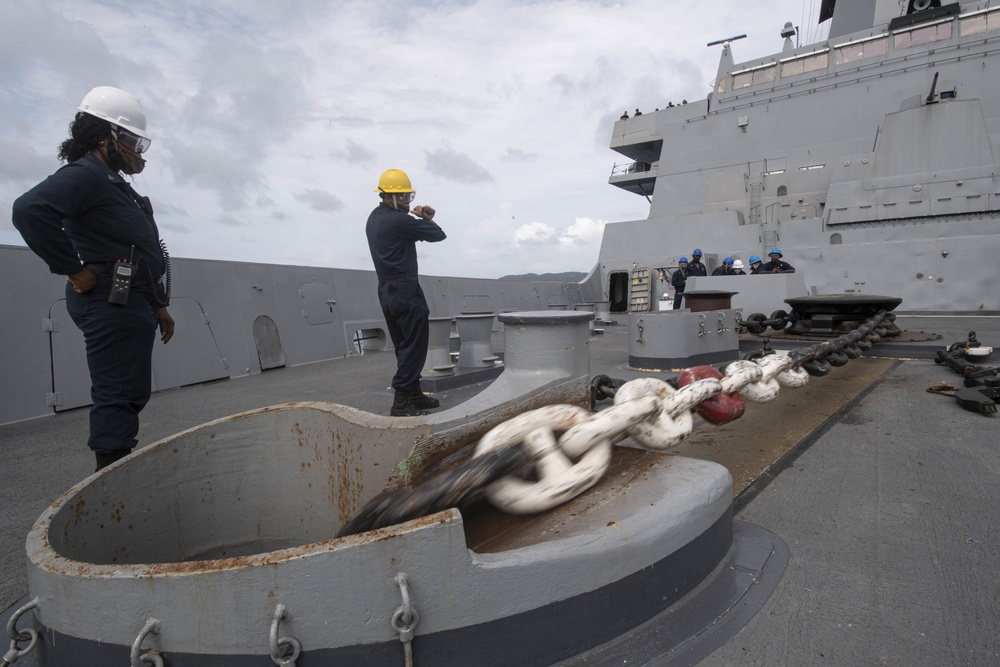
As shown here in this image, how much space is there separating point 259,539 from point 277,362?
4230 millimetres

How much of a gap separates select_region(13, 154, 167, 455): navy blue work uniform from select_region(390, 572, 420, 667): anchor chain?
1434 millimetres

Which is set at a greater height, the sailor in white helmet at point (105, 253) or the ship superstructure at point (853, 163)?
the ship superstructure at point (853, 163)

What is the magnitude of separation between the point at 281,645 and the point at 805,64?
16.8 meters

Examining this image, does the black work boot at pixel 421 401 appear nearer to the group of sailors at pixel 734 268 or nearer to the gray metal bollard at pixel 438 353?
the gray metal bollard at pixel 438 353

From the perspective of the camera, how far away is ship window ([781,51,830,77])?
13.3m

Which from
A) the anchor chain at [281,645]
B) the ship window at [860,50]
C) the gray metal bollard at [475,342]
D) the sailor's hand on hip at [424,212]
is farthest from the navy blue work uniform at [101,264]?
the ship window at [860,50]

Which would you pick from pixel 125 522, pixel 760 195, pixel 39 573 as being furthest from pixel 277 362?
pixel 760 195

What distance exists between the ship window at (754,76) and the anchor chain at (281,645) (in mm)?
16585

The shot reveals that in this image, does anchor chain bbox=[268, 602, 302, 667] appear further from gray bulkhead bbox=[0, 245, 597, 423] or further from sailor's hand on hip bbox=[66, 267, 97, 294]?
gray bulkhead bbox=[0, 245, 597, 423]

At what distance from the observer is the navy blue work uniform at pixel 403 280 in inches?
127

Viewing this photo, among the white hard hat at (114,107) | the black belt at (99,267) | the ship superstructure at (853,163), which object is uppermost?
the ship superstructure at (853,163)

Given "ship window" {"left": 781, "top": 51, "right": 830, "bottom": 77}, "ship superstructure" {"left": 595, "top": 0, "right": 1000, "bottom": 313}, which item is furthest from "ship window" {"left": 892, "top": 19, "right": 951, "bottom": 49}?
"ship window" {"left": 781, "top": 51, "right": 830, "bottom": 77}

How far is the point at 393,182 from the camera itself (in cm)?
325

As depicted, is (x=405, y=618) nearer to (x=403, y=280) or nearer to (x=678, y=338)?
(x=403, y=280)
